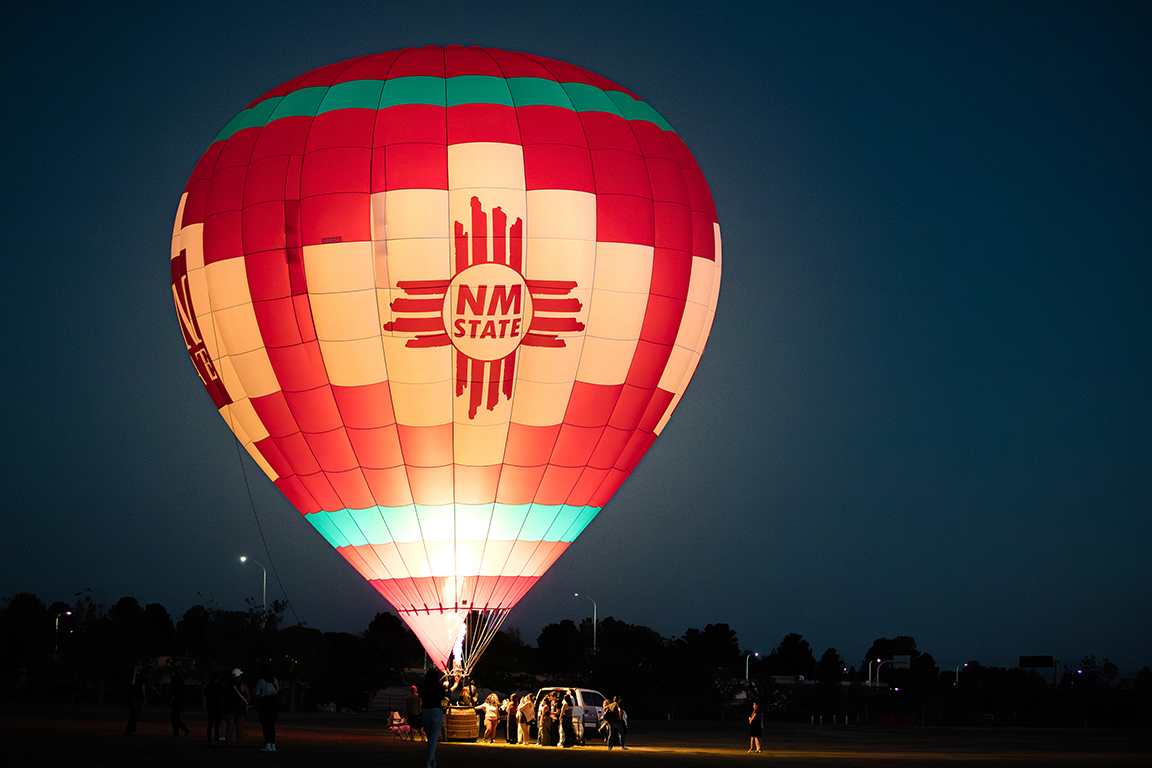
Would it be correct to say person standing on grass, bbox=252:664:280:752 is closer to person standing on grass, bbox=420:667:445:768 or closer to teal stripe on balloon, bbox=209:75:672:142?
person standing on grass, bbox=420:667:445:768

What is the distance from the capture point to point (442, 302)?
2306 cm

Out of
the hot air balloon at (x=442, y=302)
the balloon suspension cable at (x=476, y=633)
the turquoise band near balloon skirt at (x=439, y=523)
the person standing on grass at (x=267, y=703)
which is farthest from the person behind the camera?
the balloon suspension cable at (x=476, y=633)

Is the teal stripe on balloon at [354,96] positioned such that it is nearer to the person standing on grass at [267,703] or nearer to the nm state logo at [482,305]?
the nm state logo at [482,305]

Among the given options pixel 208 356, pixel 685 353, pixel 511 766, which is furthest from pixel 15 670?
pixel 511 766

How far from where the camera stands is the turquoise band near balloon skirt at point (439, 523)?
2422 centimetres

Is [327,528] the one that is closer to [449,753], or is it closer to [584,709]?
[449,753]

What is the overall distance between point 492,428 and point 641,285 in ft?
13.5

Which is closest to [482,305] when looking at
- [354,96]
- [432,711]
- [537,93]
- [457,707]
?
[537,93]

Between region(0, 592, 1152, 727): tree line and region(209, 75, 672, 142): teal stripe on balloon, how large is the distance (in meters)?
36.6

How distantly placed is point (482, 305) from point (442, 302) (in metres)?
0.76

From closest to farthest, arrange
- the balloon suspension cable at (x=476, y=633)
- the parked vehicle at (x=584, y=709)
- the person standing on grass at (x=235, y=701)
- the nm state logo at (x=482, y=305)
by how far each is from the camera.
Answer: the person standing on grass at (x=235, y=701), the nm state logo at (x=482, y=305), the balloon suspension cable at (x=476, y=633), the parked vehicle at (x=584, y=709)

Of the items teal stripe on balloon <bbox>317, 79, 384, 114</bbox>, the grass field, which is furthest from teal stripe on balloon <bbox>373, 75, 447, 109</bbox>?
the grass field

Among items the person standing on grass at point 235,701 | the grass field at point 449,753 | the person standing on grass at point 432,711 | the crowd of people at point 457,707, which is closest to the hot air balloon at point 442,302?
the crowd of people at point 457,707

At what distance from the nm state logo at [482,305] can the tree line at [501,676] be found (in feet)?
121
